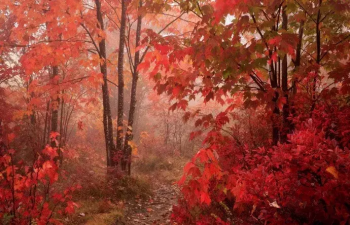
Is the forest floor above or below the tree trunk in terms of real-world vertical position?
below

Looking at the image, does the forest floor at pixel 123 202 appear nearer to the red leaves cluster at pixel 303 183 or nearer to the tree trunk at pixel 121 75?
the tree trunk at pixel 121 75

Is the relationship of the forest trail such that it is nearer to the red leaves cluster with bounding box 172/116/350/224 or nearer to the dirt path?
the dirt path

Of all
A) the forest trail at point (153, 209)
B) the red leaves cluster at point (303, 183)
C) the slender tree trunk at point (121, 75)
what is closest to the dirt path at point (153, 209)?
the forest trail at point (153, 209)

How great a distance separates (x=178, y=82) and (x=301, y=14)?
237 centimetres

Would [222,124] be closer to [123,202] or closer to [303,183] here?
[303,183]

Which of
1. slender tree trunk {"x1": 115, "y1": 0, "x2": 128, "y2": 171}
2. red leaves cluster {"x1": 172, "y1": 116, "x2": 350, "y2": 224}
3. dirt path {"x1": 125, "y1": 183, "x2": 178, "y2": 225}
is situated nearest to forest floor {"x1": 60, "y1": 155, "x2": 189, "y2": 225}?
dirt path {"x1": 125, "y1": 183, "x2": 178, "y2": 225}

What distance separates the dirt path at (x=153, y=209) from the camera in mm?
6414

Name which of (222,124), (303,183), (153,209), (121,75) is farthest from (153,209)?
(303,183)

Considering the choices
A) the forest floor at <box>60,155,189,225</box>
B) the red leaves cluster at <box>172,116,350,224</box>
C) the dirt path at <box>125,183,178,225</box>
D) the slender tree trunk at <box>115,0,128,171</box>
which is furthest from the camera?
the slender tree trunk at <box>115,0,128,171</box>

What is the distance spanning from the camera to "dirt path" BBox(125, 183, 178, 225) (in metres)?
6.41

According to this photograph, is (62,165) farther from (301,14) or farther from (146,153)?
(301,14)

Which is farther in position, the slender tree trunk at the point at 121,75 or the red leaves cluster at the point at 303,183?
the slender tree trunk at the point at 121,75

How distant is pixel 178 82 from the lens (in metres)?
4.22

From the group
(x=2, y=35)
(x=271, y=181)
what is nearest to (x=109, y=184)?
(x=271, y=181)
